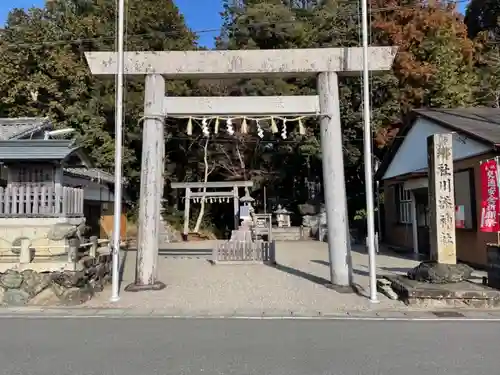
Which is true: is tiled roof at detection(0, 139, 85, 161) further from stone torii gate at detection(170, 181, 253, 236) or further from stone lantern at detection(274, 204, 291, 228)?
stone lantern at detection(274, 204, 291, 228)

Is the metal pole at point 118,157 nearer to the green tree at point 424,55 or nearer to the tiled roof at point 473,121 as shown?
the tiled roof at point 473,121

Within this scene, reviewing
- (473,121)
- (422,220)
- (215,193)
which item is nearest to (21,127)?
(215,193)

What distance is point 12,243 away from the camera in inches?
406

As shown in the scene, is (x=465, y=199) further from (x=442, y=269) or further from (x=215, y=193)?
Answer: (x=215, y=193)

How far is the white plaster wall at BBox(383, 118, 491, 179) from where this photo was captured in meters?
14.5

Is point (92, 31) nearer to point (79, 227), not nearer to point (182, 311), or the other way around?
point (79, 227)

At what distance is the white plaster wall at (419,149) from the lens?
1447 cm

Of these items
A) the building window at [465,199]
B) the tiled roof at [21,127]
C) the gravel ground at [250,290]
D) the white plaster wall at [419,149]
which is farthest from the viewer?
the tiled roof at [21,127]

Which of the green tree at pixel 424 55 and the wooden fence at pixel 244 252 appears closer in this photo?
the wooden fence at pixel 244 252

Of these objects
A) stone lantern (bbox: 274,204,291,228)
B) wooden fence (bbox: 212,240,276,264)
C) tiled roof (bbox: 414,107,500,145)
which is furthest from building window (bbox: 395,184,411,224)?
stone lantern (bbox: 274,204,291,228)

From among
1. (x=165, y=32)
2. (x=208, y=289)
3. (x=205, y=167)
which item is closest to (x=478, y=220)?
(x=208, y=289)

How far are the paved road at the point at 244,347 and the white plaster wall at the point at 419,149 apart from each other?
8.15 m

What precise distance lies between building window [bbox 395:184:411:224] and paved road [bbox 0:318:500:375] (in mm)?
13052

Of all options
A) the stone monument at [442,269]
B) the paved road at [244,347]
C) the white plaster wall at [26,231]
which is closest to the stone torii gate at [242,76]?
the stone monument at [442,269]
